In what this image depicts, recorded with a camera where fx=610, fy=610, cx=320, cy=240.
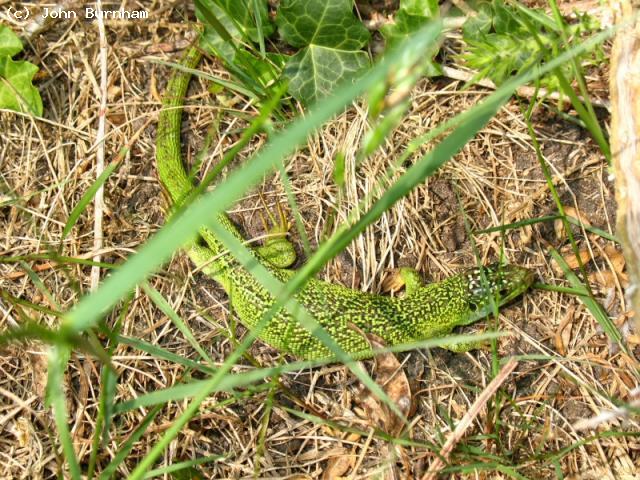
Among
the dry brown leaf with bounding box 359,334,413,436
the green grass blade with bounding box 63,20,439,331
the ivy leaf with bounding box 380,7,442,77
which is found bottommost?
the dry brown leaf with bounding box 359,334,413,436

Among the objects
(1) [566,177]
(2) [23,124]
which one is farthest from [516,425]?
(2) [23,124]

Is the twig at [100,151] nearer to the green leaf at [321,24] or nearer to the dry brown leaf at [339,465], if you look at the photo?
the green leaf at [321,24]

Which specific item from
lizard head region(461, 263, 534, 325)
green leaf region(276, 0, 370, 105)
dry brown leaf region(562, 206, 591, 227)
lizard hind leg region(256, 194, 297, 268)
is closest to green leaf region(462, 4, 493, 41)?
green leaf region(276, 0, 370, 105)

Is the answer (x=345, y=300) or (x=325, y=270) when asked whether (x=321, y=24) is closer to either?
(x=325, y=270)

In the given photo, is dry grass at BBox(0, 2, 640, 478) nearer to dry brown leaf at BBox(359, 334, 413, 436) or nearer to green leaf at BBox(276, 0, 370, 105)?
dry brown leaf at BBox(359, 334, 413, 436)

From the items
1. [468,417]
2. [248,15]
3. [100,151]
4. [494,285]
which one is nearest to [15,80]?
[100,151]

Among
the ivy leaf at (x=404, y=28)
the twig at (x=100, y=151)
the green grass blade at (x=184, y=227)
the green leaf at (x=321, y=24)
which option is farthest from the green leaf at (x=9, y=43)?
the green grass blade at (x=184, y=227)
